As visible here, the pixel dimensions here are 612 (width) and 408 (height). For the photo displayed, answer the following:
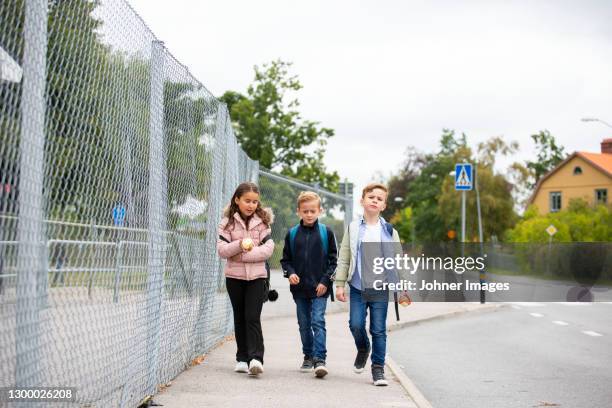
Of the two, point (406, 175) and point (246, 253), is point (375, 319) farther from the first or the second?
point (406, 175)

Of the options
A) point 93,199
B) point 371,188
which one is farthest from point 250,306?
point 93,199

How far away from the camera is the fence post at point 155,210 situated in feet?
20.0

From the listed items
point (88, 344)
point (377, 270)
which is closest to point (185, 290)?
point (377, 270)

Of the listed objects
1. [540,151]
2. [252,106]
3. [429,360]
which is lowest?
[429,360]

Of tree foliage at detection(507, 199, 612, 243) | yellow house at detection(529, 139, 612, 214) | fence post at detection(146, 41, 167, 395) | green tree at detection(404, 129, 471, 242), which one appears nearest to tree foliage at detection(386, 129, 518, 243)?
green tree at detection(404, 129, 471, 242)

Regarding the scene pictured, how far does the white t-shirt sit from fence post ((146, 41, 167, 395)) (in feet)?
6.16

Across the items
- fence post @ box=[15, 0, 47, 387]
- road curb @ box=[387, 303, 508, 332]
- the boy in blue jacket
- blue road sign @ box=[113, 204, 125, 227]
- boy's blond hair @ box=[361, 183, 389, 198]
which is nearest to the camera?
fence post @ box=[15, 0, 47, 387]

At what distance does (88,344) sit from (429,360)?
6.71 metres

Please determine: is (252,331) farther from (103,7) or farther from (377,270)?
(103,7)

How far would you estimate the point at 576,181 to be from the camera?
75750 mm

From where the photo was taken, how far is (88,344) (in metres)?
4.69

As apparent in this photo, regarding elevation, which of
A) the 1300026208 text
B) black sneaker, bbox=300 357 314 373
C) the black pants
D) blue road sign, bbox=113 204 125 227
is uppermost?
blue road sign, bbox=113 204 125 227

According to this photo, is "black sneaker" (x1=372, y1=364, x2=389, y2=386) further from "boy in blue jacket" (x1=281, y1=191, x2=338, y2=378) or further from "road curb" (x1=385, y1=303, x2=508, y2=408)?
"boy in blue jacket" (x1=281, y1=191, x2=338, y2=378)

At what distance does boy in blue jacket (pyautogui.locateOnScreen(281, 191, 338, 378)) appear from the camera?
8.01 m
